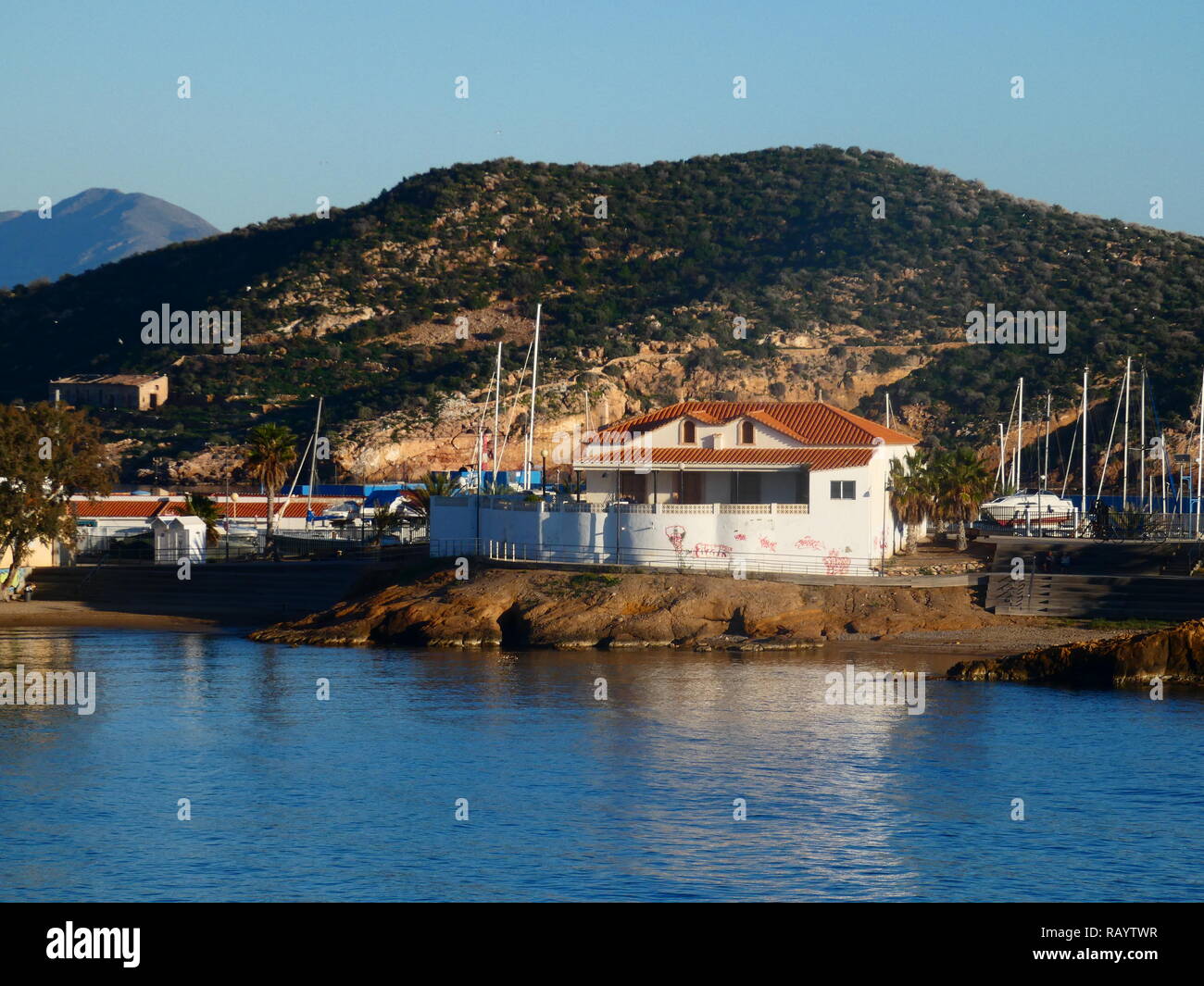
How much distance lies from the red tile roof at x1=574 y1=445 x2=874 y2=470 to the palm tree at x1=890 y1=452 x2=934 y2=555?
A: 5.06 metres

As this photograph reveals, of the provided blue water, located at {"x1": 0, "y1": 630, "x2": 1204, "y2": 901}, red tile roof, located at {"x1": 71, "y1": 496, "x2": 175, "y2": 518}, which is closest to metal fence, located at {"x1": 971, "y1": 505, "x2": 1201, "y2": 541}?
blue water, located at {"x1": 0, "y1": 630, "x2": 1204, "y2": 901}

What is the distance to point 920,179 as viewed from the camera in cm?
16438

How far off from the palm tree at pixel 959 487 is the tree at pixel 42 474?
41.6 meters

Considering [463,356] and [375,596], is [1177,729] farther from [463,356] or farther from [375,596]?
[463,356]

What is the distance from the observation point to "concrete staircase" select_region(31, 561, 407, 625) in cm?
7269

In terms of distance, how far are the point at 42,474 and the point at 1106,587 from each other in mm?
48885

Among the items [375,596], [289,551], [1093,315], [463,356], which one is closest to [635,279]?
[463,356]

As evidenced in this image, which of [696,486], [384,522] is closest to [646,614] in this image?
[696,486]

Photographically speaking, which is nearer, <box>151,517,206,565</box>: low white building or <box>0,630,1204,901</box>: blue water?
<box>0,630,1204,901</box>: blue water

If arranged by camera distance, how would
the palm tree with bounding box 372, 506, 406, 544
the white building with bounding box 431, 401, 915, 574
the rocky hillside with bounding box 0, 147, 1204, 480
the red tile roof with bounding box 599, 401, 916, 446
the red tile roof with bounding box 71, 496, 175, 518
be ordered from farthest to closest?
the rocky hillside with bounding box 0, 147, 1204, 480 → the red tile roof with bounding box 71, 496, 175, 518 → the palm tree with bounding box 372, 506, 406, 544 → the red tile roof with bounding box 599, 401, 916, 446 → the white building with bounding box 431, 401, 915, 574

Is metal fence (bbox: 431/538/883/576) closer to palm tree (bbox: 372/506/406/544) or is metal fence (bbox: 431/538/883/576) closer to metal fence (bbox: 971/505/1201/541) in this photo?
metal fence (bbox: 971/505/1201/541)

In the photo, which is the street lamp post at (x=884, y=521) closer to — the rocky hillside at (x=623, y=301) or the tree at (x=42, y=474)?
the tree at (x=42, y=474)

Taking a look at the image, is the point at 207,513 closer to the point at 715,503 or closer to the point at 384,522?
the point at 384,522

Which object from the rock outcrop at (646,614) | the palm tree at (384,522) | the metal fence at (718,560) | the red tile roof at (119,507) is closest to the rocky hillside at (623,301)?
the red tile roof at (119,507)
